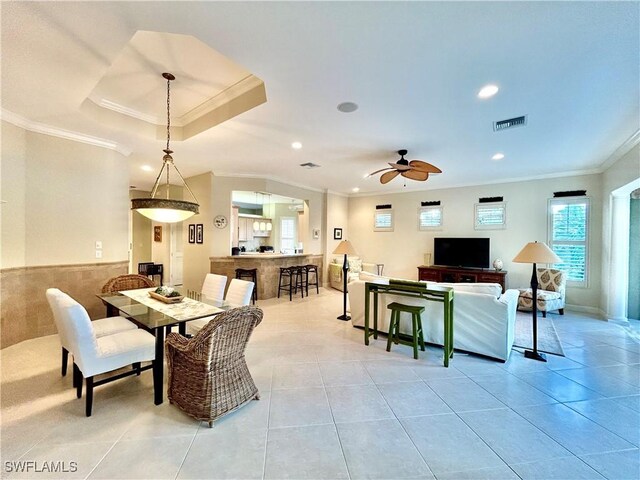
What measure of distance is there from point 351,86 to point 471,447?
3.15 m

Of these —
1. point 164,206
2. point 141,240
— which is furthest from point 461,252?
point 141,240

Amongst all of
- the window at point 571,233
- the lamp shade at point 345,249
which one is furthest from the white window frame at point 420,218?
the lamp shade at point 345,249

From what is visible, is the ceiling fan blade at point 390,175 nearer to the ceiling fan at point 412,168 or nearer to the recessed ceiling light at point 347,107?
the ceiling fan at point 412,168

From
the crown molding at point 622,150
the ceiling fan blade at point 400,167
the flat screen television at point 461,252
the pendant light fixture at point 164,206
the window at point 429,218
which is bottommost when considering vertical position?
the flat screen television at point 461,252

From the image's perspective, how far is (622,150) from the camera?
4285 millimetres

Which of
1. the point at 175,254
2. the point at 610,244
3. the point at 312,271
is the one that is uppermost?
the point at 610,244

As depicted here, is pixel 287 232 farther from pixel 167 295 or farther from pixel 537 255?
pixel 537 255

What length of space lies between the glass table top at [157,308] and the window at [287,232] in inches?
278

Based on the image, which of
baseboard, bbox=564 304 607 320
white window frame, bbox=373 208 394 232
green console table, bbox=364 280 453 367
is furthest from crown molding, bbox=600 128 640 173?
white window frame, bbox=373 208 394 232

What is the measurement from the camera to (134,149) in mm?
4562

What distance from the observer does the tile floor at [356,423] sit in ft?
5.72

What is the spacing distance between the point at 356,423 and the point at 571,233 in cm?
642

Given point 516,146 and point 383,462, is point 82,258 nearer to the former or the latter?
point 383,462

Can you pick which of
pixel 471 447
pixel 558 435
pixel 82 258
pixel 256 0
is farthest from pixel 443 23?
pixel 82 258
